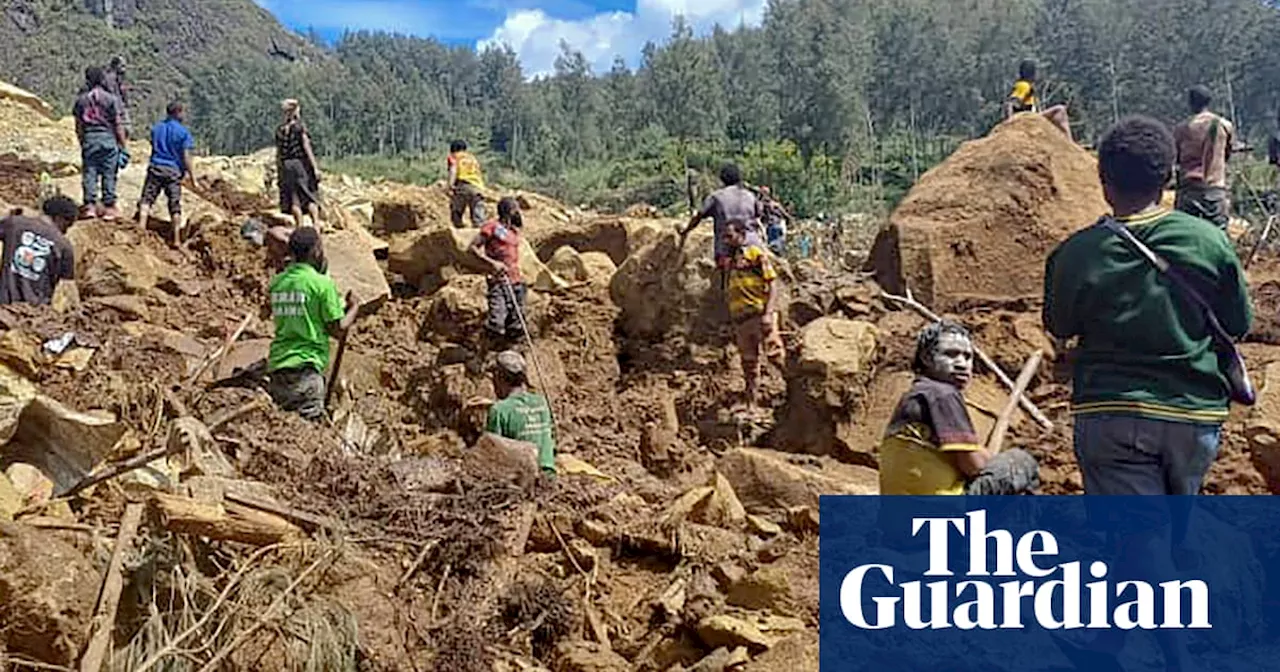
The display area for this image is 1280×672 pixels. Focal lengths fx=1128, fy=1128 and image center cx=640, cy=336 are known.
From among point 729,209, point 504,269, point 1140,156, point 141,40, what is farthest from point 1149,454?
point 141,40

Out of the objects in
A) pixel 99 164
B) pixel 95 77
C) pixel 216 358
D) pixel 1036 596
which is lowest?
pixel 1036 596

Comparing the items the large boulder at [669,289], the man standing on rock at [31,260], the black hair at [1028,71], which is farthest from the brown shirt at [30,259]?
the black hair at [1028,71]

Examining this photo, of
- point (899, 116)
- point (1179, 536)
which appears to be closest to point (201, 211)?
point (1179, 536)

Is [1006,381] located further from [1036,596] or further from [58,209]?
[58,209]

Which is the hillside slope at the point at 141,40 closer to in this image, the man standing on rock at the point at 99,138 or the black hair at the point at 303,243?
the man standing on rock at the point at 99,138

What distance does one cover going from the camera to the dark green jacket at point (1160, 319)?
2.92 m

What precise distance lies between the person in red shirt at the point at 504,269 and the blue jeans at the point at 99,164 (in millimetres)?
3432

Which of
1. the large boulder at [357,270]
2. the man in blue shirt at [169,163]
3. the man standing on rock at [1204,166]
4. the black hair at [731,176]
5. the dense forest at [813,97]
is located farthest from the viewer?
the dense forest at [813,97]

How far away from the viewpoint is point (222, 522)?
366 centimetres

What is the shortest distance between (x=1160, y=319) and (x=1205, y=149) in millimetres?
4541

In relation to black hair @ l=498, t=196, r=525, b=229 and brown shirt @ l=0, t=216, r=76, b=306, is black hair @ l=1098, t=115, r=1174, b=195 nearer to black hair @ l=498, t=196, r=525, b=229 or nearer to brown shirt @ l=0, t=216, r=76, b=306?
black hair @ l=498, t=196, r=525, b=229

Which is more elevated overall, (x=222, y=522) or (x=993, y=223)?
(x=993, y=223)

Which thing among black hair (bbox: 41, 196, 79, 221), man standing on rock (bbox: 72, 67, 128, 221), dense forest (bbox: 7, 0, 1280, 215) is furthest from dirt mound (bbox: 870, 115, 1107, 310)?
dense forest (bbox: 7, 0, 1280, 215)

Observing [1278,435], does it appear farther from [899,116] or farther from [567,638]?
[899,116]
